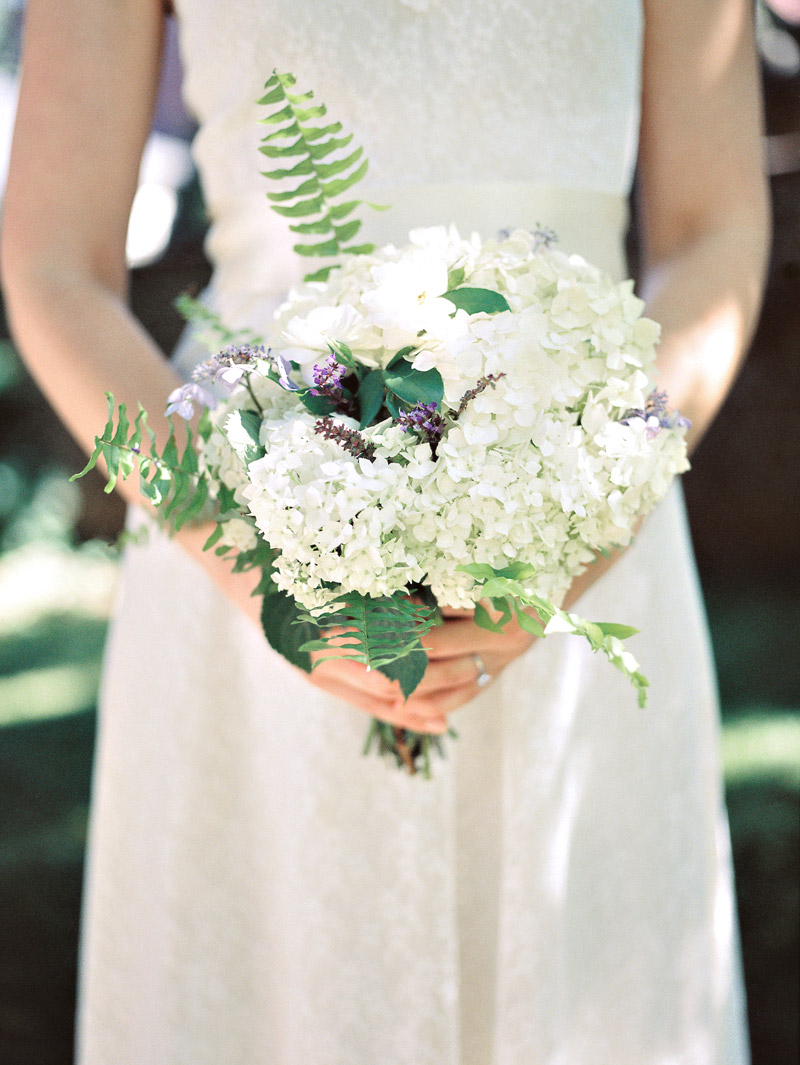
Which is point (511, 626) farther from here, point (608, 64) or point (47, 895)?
point (47, 895)

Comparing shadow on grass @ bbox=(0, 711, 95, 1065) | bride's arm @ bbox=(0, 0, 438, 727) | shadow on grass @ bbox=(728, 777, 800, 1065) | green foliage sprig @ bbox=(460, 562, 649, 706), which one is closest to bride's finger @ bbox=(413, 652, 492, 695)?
bride's arm @ bbox=(0, 0, 438, 727)

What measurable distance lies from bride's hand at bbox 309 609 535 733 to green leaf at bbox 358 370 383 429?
1.04 feet

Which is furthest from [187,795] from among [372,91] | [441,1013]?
[372,91]

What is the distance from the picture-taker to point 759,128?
154 centimetres

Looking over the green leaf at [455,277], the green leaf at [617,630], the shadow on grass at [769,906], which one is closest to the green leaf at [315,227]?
the green leaf at [455,277]

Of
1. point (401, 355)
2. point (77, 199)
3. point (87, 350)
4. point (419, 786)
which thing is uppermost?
point (77, 199)

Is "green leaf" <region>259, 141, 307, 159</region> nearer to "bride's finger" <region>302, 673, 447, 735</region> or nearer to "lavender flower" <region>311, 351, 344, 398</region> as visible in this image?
"lavender flower" <region>311, 351, 344, 398</region>

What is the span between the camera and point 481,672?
1241 mm

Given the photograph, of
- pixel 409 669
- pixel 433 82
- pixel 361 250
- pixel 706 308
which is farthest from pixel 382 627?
pixel 433 82

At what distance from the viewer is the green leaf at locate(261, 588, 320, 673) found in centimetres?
104

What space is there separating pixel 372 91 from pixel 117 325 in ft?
1.69

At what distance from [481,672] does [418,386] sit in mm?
493

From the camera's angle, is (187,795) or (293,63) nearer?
(293,63)

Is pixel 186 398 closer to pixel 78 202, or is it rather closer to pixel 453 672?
pixel 453 672
